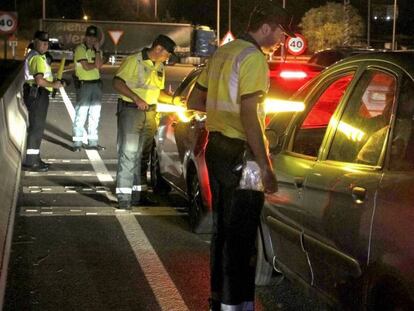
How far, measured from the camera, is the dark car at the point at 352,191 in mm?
3416

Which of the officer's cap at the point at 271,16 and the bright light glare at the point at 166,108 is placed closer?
the officer's cap at the point at 271,16

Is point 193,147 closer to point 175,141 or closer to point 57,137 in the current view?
point 175,141

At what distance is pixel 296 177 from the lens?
183 inches

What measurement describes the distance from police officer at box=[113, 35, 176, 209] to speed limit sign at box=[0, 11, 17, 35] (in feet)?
60.0

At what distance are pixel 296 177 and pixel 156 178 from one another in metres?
4.88

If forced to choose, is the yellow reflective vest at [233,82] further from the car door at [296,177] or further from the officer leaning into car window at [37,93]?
the officer leaning into car window at [37,93]

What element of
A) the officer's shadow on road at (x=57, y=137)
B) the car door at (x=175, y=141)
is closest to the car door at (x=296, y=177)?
the car door at (x=175, y=141)

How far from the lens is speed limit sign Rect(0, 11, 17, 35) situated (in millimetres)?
25438

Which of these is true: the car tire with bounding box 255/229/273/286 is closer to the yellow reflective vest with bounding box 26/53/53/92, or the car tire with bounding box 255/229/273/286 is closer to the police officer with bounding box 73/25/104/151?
the yellow reflective vest with bounding box 26/53/53/92

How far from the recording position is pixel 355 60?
14.4 feet

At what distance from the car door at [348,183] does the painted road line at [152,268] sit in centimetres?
138

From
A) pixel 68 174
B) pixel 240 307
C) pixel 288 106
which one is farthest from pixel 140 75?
pixel 240 307

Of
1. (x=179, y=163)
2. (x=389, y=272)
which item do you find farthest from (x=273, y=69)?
(x=389, y=272)

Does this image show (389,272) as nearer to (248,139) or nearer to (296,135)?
(248,139)
